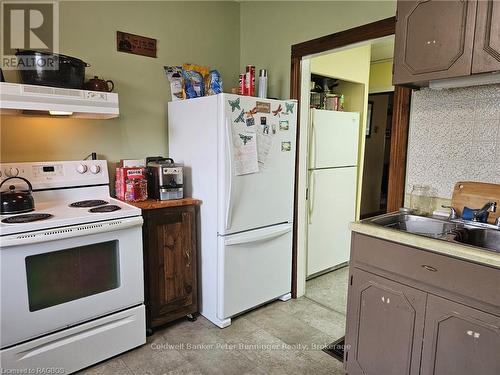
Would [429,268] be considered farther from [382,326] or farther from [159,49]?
[159,49]

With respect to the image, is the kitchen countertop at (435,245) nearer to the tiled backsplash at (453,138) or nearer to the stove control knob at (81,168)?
the tiled backsplash at (453,138)

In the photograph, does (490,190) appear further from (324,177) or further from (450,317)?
(324,177)

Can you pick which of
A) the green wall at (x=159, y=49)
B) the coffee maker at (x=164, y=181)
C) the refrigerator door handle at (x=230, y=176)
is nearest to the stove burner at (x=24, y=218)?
the green wall at (x=159, y=49)

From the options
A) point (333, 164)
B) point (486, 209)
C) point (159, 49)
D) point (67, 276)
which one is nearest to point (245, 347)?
point (67, 276)

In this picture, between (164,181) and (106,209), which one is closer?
(106,209)

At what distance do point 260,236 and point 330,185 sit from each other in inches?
43.6

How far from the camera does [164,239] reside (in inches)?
90.7

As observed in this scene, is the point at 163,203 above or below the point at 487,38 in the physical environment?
below

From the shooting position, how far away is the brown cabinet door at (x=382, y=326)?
5.09 feet

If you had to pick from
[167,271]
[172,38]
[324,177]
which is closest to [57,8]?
[172,38]

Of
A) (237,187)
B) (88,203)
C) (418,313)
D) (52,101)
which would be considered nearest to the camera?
(418,313)

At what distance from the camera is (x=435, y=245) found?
1438 millimetres

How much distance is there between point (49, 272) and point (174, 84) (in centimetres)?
155

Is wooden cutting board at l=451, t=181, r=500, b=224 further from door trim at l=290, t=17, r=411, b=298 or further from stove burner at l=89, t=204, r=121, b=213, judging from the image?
stove burner at l=89, t=204, r=121, b=213
